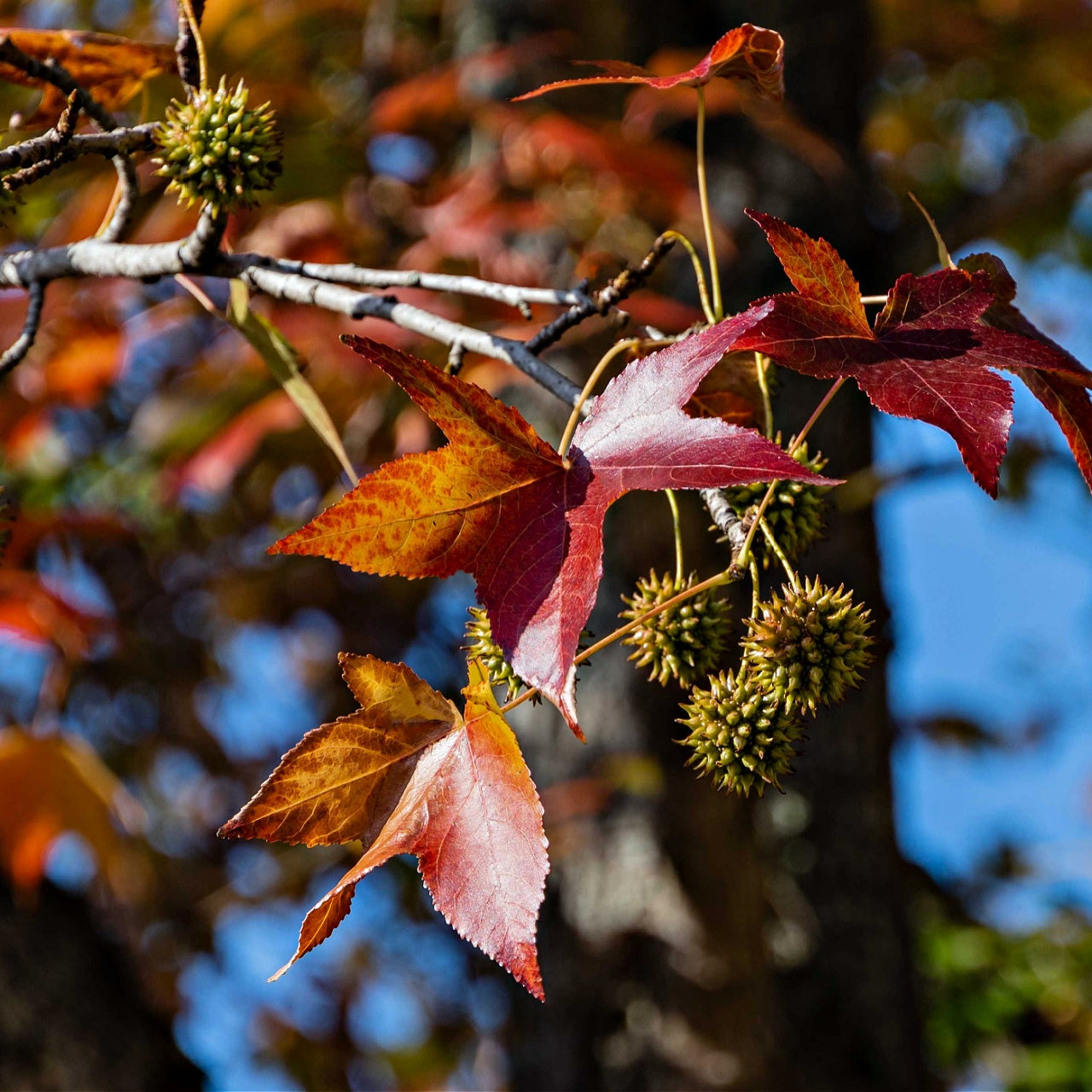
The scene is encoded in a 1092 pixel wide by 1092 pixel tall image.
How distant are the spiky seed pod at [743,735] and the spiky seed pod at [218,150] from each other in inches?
26.3

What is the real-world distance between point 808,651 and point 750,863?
7.52ft

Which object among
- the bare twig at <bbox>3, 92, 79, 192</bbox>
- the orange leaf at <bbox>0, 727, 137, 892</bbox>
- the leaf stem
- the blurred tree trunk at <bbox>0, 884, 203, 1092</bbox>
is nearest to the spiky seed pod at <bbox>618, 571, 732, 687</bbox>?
the leaf stem

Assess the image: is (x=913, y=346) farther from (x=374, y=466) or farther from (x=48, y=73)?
(x=374, y=466)

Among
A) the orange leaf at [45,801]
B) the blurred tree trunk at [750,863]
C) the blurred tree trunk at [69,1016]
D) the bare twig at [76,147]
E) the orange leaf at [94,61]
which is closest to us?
the bare twig at [76,147]

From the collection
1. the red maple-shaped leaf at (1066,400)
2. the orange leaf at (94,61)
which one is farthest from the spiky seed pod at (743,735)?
the orange leaf at (94,61)

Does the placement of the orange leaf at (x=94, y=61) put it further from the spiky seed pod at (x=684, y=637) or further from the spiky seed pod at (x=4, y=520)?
the spiky seed pod at (x=684, y=637)

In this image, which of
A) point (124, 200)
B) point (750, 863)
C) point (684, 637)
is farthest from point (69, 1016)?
point (684, 637)

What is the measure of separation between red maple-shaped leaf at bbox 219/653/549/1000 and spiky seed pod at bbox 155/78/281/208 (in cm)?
50

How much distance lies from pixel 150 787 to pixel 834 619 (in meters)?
4.58

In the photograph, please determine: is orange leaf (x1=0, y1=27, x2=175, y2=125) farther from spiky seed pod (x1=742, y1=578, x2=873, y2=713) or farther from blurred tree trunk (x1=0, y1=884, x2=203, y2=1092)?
blurred tree trunk (x1=0, y1=884, x2=203, y2=1092)

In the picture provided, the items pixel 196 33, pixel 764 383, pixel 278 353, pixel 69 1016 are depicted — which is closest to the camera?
pixel 764 383

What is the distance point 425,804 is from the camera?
868 mm

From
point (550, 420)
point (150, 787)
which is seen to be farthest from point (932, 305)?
point (150, 787)

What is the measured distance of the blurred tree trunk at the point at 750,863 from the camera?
2910 millimetres
